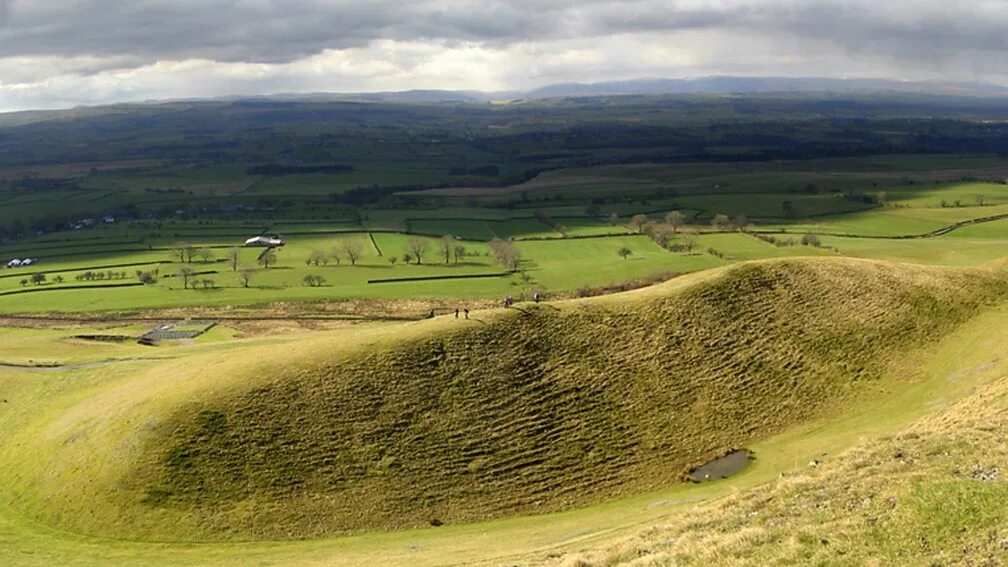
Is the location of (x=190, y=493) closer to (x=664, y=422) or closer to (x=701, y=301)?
(x=664, y=422)

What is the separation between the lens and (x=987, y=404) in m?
41.2

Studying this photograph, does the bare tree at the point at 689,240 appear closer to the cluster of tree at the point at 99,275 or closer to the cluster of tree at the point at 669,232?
the cluster of tree at the point at 669,232

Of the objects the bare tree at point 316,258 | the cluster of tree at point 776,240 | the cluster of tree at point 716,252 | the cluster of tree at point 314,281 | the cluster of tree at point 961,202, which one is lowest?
the cluster of tree at point 314,281

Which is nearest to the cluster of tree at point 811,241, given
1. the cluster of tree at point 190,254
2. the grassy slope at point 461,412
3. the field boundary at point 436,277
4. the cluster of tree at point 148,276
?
the field boundary at point 436,277

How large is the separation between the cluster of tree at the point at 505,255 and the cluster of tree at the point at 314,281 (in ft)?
108

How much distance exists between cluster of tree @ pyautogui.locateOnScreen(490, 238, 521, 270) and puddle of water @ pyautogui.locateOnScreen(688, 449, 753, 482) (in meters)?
79.0

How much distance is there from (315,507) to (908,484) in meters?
34.3

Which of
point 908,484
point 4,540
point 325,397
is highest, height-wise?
point 908,484

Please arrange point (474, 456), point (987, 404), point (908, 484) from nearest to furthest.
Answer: point (908, 484) < point (987, 404) < point (474, 456)

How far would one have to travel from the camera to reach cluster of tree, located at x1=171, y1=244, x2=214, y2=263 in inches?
5709

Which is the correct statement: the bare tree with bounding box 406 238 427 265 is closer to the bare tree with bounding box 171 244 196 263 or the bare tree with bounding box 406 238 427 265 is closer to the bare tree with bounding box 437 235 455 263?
the bare tree with bounding box 437 235 455 263

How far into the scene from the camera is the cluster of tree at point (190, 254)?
476ft

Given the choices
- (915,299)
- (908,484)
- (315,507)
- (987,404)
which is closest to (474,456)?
(315,507)

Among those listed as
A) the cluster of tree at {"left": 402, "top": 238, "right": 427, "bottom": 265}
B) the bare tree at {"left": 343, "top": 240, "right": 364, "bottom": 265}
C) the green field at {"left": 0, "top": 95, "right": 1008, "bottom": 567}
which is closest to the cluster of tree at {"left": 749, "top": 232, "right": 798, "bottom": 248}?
the green field at {"left": 0, "top": 95, "right": 1008, "bottom": 567}
